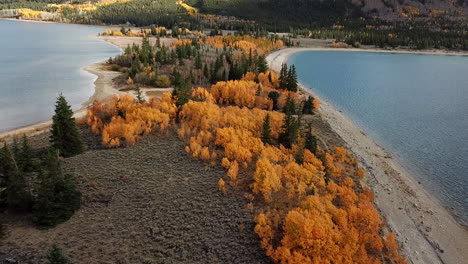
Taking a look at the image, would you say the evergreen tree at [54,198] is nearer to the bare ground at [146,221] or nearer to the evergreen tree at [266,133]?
the bare ground at [146,221]

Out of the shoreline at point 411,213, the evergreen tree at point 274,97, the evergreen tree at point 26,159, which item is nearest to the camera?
the shoreline at point 411,213

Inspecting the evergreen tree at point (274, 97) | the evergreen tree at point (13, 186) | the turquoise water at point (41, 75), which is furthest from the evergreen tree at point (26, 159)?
the evergreen tree at point (274, 97)

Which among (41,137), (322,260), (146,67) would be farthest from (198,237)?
(146,67)

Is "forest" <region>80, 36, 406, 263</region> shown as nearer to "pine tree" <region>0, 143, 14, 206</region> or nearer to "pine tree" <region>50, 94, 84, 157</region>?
"pine tree" <region>50, 94, 84, 157</region>

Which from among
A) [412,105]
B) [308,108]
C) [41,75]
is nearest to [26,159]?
[308,108]

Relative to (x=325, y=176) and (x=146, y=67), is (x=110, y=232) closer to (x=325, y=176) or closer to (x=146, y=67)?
(x=325, y=176)

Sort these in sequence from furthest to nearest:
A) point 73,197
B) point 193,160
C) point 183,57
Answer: point 183,57, point 193,160, point 73,197
